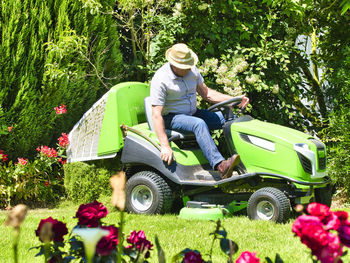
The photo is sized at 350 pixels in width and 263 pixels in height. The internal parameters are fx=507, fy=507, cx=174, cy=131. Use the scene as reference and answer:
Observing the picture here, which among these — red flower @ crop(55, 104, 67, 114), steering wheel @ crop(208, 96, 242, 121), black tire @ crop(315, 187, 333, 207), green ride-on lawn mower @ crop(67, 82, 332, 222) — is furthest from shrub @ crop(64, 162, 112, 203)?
black tire @ crop(315, 187, 333, 207)

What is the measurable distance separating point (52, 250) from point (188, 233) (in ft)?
6.29

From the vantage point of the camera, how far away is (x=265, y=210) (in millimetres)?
4133

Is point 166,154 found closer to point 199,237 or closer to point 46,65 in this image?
point 199,237

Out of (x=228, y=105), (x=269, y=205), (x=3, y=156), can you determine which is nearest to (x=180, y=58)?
A: (x=228, y=105)

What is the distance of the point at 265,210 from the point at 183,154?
35.0 inches

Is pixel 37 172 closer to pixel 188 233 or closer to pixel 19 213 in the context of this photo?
pixel 188 233

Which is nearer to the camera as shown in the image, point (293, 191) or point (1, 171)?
point (293, 191)

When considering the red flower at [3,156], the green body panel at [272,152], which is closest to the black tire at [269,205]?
the green body panel at [272,152]

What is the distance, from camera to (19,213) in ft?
2.69

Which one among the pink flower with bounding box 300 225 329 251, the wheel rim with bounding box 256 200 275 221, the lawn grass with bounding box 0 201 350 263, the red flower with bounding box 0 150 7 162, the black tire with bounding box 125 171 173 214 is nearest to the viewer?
the pink flower with bounding box 300 225 329 251

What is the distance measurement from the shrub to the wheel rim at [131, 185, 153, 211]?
2.10 feet

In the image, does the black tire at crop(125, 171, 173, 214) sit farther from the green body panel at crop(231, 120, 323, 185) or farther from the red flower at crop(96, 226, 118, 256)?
the red flower at crop(96, 226, 118, 256)

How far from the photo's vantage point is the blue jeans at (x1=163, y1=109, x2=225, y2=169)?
4.28m

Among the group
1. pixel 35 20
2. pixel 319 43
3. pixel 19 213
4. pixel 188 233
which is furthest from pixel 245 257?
pixel 319 43
